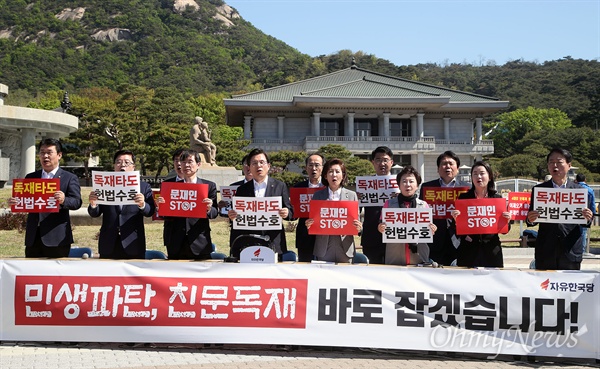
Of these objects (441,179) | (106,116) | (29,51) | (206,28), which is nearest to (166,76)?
(29,51)

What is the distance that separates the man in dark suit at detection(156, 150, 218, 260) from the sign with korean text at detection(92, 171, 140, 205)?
0.96ft

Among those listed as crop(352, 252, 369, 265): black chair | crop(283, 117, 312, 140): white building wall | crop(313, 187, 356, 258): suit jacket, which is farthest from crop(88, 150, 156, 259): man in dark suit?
crop(283, 117, 312, 140): white building wall

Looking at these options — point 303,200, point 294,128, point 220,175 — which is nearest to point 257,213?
point 303,200

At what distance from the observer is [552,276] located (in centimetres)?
528

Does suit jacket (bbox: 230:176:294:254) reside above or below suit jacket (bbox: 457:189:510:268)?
above

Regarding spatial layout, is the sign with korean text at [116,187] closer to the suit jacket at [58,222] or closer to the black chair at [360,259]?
the suit jacket at [58,222]

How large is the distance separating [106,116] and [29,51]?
178 ft

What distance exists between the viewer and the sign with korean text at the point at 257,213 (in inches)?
233

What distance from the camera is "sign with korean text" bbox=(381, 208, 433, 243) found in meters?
5.71

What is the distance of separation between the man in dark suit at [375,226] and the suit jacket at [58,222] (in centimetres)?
311

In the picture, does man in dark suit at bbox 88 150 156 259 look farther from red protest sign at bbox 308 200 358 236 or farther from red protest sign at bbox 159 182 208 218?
red protest sign at bbox 308 200 358 236

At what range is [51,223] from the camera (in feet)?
20.2

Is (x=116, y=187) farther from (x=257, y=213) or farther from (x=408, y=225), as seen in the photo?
(x=408, y=225)

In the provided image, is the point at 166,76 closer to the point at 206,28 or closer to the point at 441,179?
the point at 206,28
